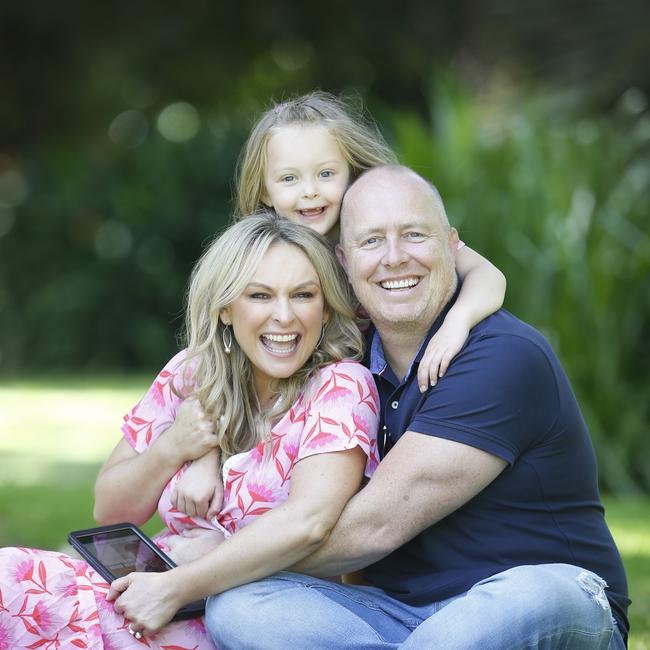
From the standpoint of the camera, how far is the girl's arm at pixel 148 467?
3186 mm

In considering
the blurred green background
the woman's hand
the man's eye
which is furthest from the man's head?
the blurred green background

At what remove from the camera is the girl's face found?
3590 mm

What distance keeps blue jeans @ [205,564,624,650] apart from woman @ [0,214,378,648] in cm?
8

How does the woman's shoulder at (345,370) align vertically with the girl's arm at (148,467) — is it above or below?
above

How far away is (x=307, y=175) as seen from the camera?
3.62 m

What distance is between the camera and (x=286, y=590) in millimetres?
2883

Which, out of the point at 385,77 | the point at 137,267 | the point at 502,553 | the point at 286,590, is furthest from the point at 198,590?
the point at 385,77

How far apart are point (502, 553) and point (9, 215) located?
12017 millimetres

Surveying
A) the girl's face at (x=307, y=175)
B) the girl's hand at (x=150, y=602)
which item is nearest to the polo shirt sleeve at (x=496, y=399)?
the girl's hand at (x=150, y=602)

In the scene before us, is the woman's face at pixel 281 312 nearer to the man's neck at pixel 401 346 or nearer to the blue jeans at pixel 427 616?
the man's neck at pixel 401 346

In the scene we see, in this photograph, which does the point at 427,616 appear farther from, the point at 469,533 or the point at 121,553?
the point at 121,553

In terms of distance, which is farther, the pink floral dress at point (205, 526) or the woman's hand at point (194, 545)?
the woman's hand at point (194, 545)

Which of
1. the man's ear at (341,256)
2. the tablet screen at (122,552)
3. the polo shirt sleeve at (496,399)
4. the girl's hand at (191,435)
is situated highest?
the man's ear at (341,256)

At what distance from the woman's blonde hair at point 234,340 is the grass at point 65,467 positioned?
1.40 metres
